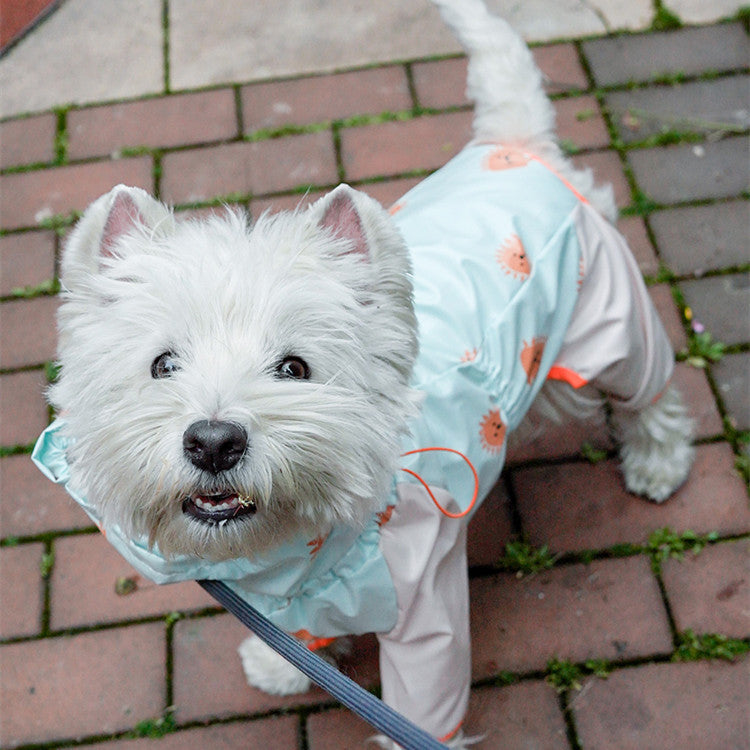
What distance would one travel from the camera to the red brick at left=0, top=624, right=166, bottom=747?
228 cm

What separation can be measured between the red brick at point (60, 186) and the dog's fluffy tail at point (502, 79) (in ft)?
4.39

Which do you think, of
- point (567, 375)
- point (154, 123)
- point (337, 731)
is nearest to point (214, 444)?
point (567, 375)

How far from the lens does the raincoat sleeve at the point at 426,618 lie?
1773 millimetres

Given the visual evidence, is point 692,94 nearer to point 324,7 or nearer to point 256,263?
point 324,7

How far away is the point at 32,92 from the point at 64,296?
2.20 metres

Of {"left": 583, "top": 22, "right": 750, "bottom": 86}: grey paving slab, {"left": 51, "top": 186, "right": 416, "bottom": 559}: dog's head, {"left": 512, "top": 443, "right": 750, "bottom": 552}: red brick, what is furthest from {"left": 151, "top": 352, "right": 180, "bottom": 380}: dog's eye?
{"left": 583, "top": 22, "right": 750, "bottom": 86}: grey paving slab

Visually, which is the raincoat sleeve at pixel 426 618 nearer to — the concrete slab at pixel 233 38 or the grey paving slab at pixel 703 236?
the grey paving slab at pixel 703 236

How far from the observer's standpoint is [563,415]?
2.61m

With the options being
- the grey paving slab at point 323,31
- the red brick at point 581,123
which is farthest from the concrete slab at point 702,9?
the red brick at point 581,123

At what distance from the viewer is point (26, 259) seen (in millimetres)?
3055

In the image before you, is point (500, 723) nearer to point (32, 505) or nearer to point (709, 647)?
point (709, 647)

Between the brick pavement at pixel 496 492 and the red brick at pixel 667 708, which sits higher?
the brick pavement at pixel 496 492

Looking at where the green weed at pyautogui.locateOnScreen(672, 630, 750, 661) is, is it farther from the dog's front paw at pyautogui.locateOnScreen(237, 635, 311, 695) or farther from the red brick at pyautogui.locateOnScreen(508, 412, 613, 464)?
the dog's front paw at pyautogui.locateOnScreen(237, 635, 311, 695)

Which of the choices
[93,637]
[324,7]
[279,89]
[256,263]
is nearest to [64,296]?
[256,263]
